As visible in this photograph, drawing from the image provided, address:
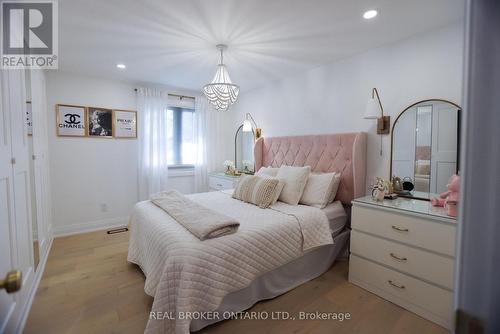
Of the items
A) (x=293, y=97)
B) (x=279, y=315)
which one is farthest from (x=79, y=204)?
(x=293, y=97)

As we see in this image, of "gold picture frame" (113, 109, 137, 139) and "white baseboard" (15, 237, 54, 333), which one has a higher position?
"gold picture frame" (113, 109, 137, 139)

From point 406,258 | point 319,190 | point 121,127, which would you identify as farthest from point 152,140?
point 406,258

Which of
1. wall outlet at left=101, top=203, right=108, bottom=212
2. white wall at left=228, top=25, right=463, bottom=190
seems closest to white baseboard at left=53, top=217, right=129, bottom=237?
wall outlet at left=101, top=203, right=108, bottom=212

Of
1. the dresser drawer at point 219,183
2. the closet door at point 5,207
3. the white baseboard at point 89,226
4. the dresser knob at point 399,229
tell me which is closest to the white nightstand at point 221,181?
the dresser drawer at point 219,183

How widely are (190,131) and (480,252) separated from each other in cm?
434

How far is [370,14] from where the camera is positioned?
6.07ft

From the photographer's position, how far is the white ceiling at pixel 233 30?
176 cm

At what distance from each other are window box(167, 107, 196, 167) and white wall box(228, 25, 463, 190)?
1597 mm

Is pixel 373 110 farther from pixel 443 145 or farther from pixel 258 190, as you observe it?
pixel 258 190

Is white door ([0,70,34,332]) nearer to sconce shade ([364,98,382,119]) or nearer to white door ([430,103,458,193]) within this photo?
sconce shade ([364,98,382,119])

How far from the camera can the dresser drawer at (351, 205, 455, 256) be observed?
1.62 m

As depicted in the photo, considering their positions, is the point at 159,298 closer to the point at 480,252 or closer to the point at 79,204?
A: the point at 480,252

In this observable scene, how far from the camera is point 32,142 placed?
7.27ft

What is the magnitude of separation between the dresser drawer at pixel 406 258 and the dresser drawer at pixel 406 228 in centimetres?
5
